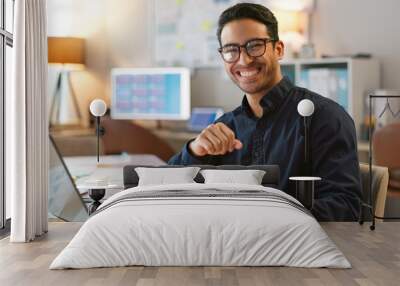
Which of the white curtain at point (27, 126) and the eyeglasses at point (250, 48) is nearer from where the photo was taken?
the white curtain at point (27, 126)

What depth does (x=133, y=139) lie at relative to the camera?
8.65 meters

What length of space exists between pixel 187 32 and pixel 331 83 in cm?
214

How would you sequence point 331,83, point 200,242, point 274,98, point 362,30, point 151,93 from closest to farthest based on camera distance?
point 200,242, point 274,98, point 331,83, point 362,30, point 151,93

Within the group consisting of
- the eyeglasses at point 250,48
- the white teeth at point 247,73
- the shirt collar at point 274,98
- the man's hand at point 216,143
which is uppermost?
the eyeglasses at point 250,48

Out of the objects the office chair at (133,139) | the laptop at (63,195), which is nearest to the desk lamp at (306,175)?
the laptop at (63,195)

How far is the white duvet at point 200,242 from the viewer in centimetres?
428

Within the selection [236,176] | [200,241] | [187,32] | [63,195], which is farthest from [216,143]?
[187,32]

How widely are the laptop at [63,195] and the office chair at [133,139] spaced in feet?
5.78

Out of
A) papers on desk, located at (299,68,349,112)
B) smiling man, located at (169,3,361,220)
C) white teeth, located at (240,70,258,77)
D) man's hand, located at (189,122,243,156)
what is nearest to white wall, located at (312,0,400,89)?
papers on desk, located at (299,68,349,112)

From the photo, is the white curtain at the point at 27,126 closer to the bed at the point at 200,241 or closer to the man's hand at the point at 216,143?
the bed at the point at 200,241

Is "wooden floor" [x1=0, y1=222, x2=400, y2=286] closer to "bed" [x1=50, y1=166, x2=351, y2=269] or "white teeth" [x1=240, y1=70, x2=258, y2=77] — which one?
"bed" [x1=50, y1=166, x2=351, y2=269]

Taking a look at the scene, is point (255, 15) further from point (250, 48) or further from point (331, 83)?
point (331, 83)

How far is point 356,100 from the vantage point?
718cm

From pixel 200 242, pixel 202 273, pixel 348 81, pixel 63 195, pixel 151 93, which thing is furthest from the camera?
pixel 151 93
